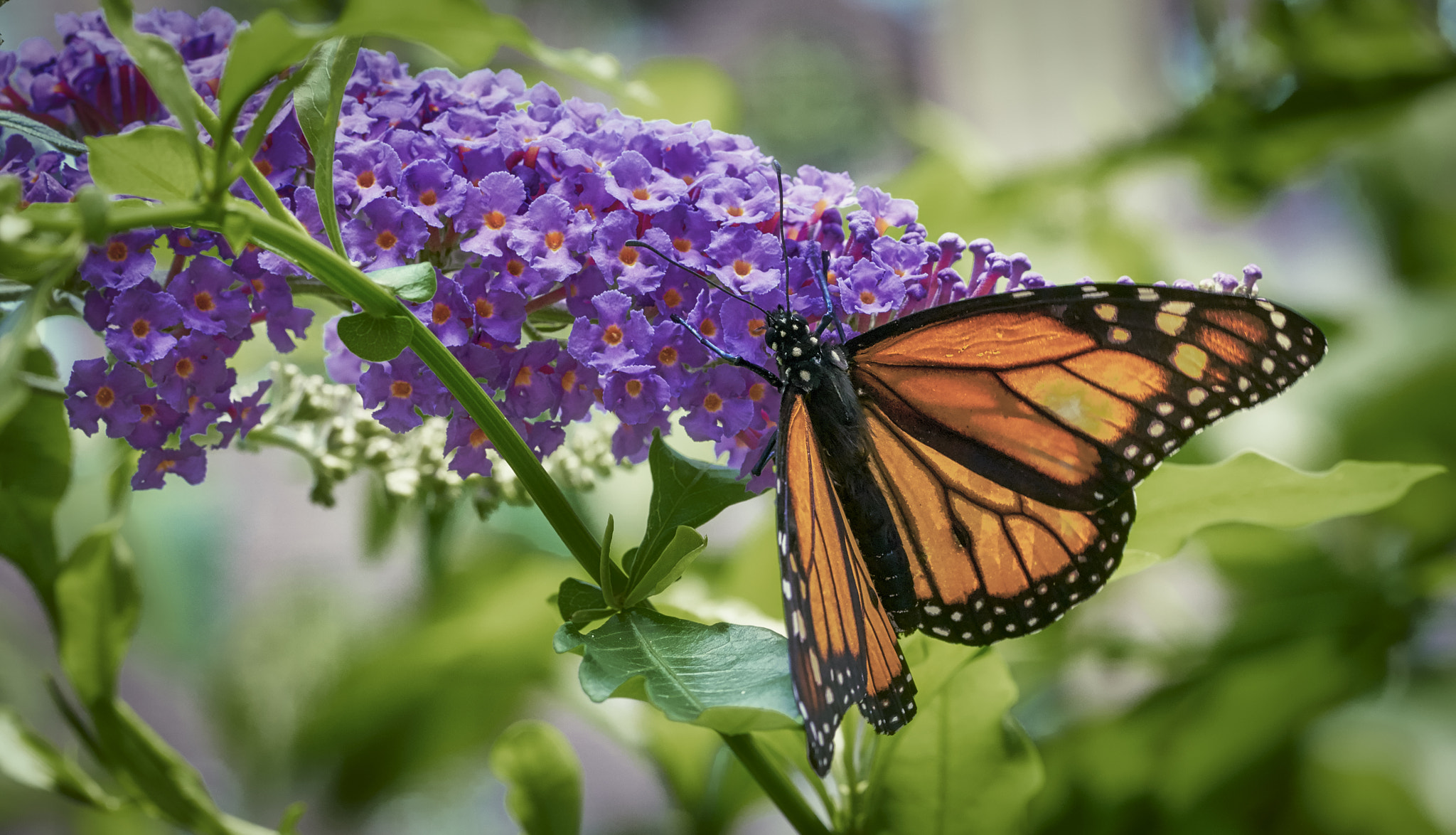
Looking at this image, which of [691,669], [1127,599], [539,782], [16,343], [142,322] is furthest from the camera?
[1127,599]

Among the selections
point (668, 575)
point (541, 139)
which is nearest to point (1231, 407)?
point (668, 575)

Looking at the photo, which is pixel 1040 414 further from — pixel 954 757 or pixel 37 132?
pixel 37 132

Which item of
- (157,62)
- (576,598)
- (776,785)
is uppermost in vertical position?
(157,62)

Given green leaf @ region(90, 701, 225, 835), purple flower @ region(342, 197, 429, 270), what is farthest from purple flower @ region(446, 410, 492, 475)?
green leaf @ region(90, 701, 225, 835)

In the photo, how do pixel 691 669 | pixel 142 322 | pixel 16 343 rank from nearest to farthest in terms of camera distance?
1. pixel 16 343
2. pixel 691 669
3. pixel 142 322

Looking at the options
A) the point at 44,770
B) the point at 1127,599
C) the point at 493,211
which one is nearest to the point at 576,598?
the point at 493,211

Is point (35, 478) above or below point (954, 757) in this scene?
above
